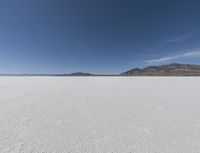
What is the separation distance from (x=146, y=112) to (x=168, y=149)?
4.42 ft

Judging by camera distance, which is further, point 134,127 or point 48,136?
point 134,127

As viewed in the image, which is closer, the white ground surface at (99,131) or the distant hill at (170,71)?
the white ground surface at (99,131)

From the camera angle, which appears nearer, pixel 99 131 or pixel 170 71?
pixel 99 131

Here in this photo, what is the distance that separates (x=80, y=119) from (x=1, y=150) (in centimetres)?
123

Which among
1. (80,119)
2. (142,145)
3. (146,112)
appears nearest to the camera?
(142,145)

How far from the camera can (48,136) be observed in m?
1.86

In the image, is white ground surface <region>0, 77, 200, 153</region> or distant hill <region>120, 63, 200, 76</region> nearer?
white ground surface <region>0, 77, 200, 153</region>

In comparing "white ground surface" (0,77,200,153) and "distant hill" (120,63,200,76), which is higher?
"distant hill" (120,63,200,76)

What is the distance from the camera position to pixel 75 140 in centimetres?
176

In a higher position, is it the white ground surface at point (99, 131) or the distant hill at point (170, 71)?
the distant hill at point (170, 71)

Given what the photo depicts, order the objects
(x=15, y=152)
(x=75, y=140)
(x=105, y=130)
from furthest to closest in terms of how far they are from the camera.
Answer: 1. (x=105, y=130)
2. (x=75, y=140)
3. (x=15, y=152)

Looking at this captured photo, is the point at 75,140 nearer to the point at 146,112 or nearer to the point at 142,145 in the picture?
the point at 142,145

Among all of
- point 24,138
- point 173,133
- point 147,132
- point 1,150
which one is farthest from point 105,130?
point 1,150

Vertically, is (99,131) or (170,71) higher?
(170,71)
